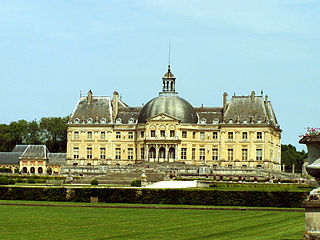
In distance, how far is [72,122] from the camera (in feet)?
293

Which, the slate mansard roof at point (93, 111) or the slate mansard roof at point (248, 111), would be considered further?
the slate mansard roof at point (93, 111)

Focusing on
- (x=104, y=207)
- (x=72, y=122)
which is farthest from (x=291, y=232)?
(x=72, y=122)

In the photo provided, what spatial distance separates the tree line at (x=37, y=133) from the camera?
11669cm

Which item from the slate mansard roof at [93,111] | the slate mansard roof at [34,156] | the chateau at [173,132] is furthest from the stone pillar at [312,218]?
the slate mansard roof at [34,156]

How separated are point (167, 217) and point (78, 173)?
49156 millimetres

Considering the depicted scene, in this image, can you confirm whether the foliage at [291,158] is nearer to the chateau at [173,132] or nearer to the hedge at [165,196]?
the chateau at [173,132]

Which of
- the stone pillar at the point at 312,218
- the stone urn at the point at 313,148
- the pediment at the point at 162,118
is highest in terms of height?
the pediment at the point at 162,118

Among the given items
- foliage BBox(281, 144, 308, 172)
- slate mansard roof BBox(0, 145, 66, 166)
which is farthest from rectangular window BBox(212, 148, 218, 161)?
foliage BBox(281, 144, 308, 172)

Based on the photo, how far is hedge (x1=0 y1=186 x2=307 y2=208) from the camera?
112ft

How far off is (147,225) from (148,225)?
0.04m

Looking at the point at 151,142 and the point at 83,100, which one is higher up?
the point at 83,100

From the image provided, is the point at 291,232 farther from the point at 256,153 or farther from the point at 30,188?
the point at 256,153

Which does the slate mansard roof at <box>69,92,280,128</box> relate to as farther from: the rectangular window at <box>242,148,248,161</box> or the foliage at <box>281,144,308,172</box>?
the foliage at <box>281,144,308,172</box>

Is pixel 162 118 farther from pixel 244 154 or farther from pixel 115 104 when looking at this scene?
pixel 244 154
